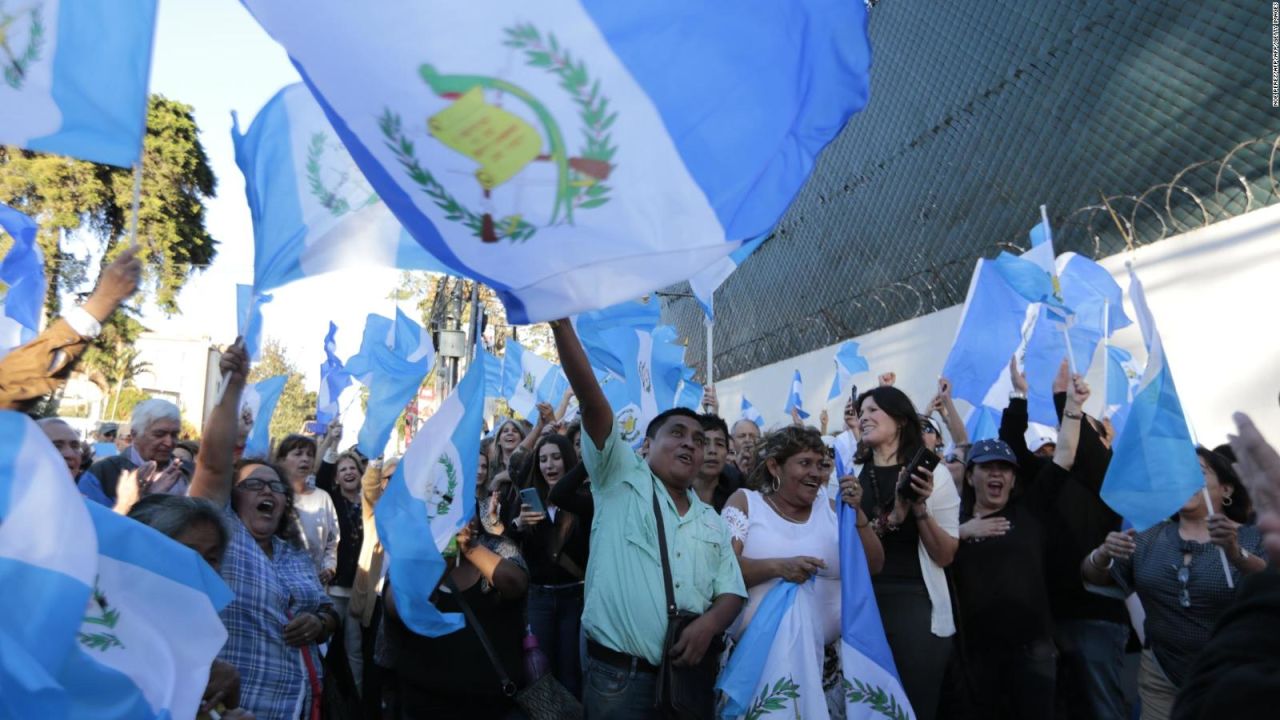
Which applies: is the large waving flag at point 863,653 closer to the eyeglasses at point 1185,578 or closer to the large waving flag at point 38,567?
the eyeglasses at point 1185,578

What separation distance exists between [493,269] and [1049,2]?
13878mm

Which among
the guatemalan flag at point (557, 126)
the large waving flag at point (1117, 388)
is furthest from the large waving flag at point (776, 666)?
the large waving flag at point (1117, 388)

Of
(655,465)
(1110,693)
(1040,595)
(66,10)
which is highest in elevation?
(66,10)

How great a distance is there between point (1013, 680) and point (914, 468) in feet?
4.45

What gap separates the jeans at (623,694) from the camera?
3.93m

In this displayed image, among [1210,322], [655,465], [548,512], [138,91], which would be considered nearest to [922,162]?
[1210,322]

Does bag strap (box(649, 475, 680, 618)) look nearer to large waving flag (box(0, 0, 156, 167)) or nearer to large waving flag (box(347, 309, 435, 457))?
large waving flag (box(0, 0, 156, 167))

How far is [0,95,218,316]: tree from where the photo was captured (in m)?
22.0

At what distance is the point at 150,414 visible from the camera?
5.17 metres

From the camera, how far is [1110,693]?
17.9 ft

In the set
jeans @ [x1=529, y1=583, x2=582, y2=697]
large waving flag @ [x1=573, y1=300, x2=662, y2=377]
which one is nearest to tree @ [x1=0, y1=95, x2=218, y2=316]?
large waving flag @ [x1=573, y1=300, x2=662, y2=377]

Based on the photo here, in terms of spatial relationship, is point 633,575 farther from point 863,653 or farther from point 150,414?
point 150,414

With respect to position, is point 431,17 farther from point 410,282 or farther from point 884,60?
point 410,282

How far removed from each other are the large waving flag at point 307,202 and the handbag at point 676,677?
4.76 ft
